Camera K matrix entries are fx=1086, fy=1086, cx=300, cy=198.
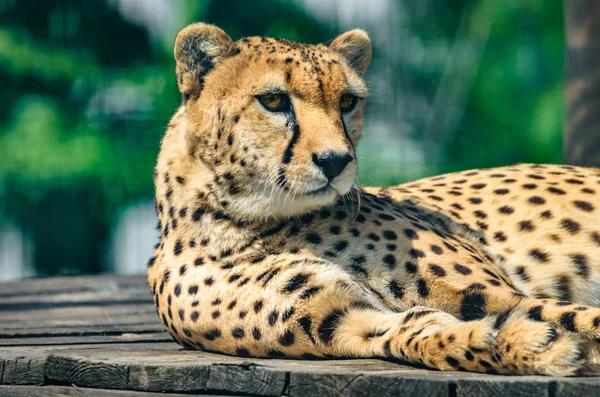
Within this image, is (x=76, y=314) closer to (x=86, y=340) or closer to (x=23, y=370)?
(x=86, y=340)

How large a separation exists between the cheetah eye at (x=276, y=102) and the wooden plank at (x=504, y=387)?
→ 0.99 metres

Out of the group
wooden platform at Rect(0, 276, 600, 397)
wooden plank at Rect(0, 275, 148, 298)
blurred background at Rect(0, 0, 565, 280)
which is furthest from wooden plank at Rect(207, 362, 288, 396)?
blurred background at Rect(0, 0, 565, 280)

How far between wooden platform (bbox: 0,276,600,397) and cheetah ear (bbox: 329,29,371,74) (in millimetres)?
947

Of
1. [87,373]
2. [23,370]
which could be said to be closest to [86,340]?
[23,370]

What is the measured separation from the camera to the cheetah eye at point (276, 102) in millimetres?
2715

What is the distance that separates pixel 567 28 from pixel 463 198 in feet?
7.00

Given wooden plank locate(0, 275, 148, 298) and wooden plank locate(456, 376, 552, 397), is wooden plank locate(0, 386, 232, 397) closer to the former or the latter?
wooden plank locate(456, 376, 552, 397)

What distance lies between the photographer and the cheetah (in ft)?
8.19

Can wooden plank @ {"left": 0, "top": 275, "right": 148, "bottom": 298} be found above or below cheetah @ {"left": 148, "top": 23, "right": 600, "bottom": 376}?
below

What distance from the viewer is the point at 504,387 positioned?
192 cm

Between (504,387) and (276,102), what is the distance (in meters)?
1.07

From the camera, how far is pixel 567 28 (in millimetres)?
5047

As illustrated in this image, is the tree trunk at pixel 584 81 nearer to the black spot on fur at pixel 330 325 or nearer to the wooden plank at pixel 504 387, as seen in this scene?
the black spot on fur at pixel 330 325

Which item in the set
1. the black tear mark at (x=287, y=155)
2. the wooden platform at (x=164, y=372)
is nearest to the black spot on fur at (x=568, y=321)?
the wooden platform at (x=164, y=372)
